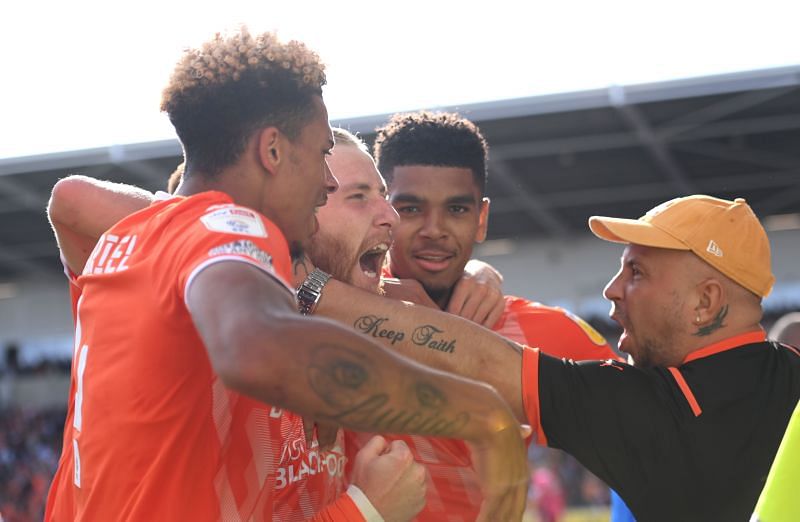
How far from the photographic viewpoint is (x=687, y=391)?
2.99 metres

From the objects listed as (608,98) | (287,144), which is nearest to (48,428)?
(608,98)

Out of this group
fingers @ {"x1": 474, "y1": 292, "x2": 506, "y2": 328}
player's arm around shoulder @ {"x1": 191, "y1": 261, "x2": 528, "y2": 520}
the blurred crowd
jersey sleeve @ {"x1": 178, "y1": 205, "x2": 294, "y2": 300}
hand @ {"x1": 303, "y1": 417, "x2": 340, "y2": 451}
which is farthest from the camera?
the blurred crowd

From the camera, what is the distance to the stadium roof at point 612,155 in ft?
44.4

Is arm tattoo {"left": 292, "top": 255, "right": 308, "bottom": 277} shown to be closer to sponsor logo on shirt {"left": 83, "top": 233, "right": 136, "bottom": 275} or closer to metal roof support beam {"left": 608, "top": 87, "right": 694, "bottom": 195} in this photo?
sponsor logo on shirt {"left": 83, "top": 233, "right": 136, "bottom": 275}

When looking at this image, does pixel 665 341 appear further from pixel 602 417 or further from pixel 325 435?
pixel 325 435

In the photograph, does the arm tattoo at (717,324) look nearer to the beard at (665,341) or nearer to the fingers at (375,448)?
the beard at (665,341)

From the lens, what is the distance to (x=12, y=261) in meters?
21.6

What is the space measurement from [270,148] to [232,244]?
21.1 inches

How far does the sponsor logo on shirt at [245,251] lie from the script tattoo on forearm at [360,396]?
26 cm

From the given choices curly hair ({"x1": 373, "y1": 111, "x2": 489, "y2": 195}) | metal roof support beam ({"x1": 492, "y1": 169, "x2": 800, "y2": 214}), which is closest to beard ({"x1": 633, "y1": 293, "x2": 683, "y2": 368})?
curly hair ({"x1": 373, "y1": 111, "x2": 489, "y2": 195})

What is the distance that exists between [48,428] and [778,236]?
58.8 feet

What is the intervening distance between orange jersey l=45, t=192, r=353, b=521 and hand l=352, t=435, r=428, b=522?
353 mm

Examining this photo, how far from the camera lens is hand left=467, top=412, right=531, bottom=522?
78.9 inches

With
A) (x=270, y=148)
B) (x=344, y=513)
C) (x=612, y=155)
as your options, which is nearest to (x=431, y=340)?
(x=344, y=513)
